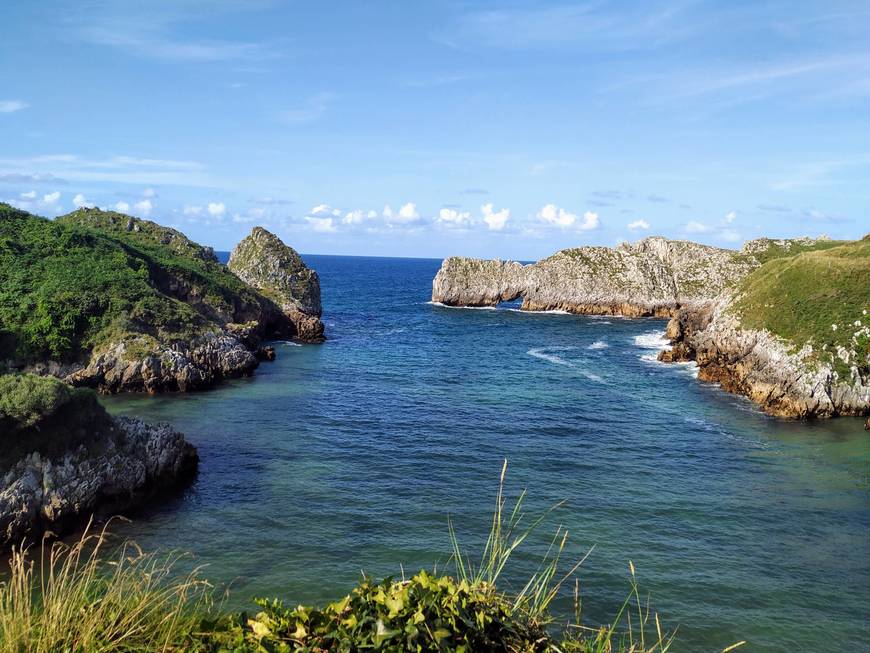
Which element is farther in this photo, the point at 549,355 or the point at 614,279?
the point at 614,279

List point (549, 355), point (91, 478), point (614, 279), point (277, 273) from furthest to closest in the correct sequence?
point (614, 279)
point (277, 273)
point (549, 355)
point (91, 478)

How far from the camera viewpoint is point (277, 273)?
9681cm

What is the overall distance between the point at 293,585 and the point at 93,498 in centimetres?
1183

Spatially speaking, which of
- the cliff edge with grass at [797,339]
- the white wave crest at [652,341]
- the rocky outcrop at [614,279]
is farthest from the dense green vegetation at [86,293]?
the rocky outcrop at [614,279]

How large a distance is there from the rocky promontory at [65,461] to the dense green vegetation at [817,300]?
168 ft

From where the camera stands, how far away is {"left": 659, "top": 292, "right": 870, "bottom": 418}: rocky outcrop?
4788 centimetres

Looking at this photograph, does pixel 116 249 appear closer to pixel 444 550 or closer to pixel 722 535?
pixel 444 550

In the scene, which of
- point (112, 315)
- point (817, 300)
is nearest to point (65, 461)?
point (112, 315)

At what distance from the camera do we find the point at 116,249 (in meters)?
70.1

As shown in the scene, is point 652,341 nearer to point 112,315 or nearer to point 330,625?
point 112,315

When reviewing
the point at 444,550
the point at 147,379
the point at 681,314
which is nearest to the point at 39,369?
the point at 147,379

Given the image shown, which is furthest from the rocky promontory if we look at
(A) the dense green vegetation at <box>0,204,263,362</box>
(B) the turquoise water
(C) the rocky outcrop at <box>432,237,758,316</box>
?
(C) the rocky outcrop at <box>432,237,758,316</box>

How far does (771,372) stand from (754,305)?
12613 mm

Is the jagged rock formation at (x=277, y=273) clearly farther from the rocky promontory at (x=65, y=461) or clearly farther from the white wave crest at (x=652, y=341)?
the rocky promontory at (x=65, y=461)
